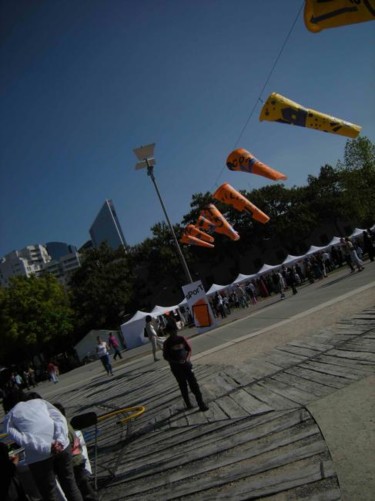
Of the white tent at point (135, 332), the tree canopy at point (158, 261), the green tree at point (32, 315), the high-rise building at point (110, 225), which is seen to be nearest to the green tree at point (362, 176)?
the tree canopy at point (158, 261)

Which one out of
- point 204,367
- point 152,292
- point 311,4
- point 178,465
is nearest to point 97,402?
point 204,367

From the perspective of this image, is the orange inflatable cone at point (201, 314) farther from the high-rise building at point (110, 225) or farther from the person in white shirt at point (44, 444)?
the high-rise building at point (110, 225)

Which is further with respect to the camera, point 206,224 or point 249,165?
point 206,224

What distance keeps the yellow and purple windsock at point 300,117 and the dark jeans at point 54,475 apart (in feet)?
29.1

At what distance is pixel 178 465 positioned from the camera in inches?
192

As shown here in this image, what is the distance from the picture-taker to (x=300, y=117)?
32.1 ft

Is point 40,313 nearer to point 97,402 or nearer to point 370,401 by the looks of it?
point 97,402

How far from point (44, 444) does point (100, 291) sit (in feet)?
144

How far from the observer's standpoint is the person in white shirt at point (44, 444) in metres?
3.75

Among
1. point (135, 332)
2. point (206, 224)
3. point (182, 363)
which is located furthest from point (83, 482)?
point (135, 332)

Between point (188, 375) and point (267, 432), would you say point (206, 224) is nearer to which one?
point (188, 375)

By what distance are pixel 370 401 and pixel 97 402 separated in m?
8.93

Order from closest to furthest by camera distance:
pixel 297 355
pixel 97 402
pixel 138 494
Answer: pixel 138 494 → pixel 297 355 → pixel 97 402

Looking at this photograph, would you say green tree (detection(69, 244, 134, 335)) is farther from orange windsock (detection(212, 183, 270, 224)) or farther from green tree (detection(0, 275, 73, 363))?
orange windsock (detection(212, 183, 270, 224))
